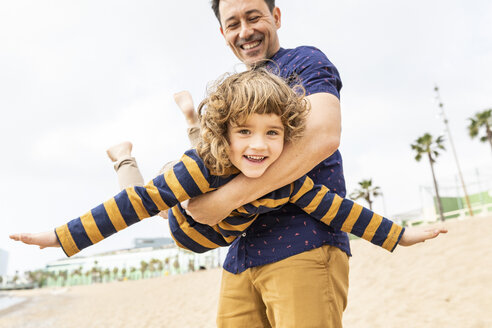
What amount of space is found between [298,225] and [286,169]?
0.30 meters

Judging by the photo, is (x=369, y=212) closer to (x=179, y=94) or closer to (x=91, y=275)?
(x=179, y=94)

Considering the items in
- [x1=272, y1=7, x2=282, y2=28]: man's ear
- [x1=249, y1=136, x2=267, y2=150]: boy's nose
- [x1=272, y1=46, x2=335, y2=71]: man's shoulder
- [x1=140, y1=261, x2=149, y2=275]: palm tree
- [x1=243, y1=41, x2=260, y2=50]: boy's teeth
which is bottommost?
[x1=249, y1=136, x2=267, y2=150]: boy's nose

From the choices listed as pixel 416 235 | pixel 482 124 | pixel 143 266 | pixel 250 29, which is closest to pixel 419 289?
pixel 416 235

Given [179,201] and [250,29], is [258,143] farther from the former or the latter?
[250,29]

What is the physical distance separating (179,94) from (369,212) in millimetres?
1440

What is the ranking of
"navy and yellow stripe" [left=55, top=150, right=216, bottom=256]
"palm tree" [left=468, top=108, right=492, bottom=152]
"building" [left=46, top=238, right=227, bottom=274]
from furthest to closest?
1. "building" [left=46, top=238, right=227, bottom=274]
2. "palm tree" [left=468, top=108, right=492, bottom=152]
3. "navy and yellow stripe" [left=55, top=150, right=216, bottom=256]

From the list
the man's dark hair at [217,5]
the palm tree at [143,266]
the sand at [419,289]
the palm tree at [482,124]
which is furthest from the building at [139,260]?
the man's dark hair at [217,5]

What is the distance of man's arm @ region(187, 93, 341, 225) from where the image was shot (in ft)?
5.18

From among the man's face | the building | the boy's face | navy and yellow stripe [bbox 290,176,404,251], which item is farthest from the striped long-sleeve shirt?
the building

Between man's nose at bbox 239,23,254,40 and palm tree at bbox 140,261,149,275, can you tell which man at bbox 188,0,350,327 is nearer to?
man's nose at bbox 239,23,254,40

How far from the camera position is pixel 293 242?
1694 mm

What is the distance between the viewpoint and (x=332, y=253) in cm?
175

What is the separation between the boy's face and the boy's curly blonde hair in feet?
0.08

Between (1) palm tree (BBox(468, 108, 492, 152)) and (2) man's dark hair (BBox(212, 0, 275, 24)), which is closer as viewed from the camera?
(2) man's dark hair (BBox(212, 0, 275, 24))
